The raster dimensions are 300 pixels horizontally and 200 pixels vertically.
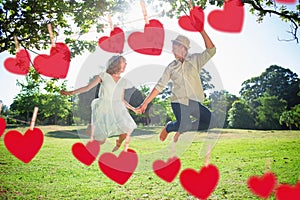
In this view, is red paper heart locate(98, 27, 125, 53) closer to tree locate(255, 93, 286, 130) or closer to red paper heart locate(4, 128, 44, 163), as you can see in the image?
red paper heart locate(4, 128, 44, 163)

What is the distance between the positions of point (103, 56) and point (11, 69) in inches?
52.9

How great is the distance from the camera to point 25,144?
3.75m

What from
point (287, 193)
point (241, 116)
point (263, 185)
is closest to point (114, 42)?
point (263, 185)

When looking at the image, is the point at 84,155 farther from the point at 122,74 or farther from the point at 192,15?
the point at 192,15

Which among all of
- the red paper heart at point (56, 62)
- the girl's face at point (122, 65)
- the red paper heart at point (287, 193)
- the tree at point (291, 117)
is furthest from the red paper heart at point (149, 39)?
the tree at point (291, 117)

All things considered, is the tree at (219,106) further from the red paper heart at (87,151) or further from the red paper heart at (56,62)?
the red paper heart at (56,62)

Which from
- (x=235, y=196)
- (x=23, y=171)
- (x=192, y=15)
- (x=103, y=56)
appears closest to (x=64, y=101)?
(x=23, y=171)

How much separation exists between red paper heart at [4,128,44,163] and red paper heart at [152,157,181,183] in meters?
1.45

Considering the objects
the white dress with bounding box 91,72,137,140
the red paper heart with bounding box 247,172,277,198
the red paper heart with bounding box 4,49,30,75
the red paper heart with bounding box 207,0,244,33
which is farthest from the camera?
the red paper heart with bounding box 4,49,30,75

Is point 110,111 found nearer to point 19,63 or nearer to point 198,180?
point 198,180

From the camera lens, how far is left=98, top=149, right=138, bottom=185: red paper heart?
3.42m

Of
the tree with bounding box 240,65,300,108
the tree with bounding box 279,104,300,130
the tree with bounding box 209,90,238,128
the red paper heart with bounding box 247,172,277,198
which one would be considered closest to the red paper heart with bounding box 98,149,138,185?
the tree with bounding box 209,90,238,128

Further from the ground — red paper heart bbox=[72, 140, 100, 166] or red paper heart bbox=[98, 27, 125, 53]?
red paper heart bbox=[98, 27, 125, 53]

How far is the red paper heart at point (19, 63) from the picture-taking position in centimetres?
427
